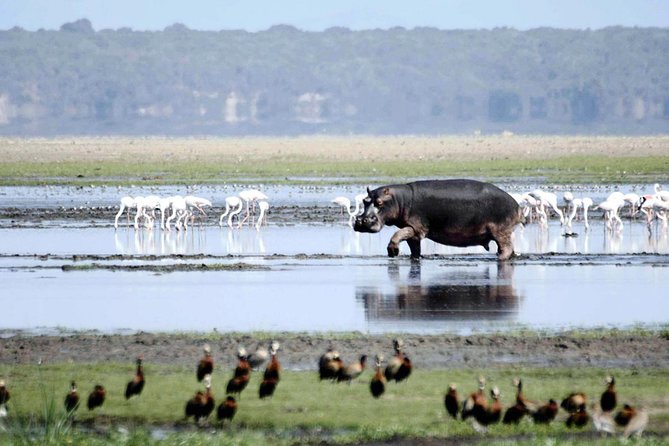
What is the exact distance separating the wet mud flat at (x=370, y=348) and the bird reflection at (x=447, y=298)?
1987 mm

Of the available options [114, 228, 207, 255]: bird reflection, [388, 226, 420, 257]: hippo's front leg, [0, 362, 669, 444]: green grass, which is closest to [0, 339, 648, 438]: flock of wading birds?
[0, 362, 669, 444]: green grass

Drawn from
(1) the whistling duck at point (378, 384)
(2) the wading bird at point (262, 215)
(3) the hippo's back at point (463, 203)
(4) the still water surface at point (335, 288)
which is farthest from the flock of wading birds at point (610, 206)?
(1) the whistling duck at point (378, 384)

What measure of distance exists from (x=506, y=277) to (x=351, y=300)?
3.97 meters

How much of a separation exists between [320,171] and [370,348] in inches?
2200

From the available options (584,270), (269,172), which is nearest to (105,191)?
(269,172)

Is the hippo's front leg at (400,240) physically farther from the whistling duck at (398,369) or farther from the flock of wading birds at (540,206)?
the whistling duck at (398,369)

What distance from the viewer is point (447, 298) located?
21.0 meters

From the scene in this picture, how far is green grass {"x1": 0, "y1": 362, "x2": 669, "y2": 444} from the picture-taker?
40.9ft

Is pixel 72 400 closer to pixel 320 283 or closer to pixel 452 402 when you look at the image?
pixel 452 402

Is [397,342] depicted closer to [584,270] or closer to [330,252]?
[584,270]

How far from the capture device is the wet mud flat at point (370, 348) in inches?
622

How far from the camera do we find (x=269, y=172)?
7094 centimetres

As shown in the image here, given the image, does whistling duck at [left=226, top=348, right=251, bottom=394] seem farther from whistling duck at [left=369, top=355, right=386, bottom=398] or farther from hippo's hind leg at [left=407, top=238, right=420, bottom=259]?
hippo's hind leg at [left=407, top=238, right=420, bottom=259]

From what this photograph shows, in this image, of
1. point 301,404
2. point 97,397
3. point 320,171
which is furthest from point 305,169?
point 97,397
